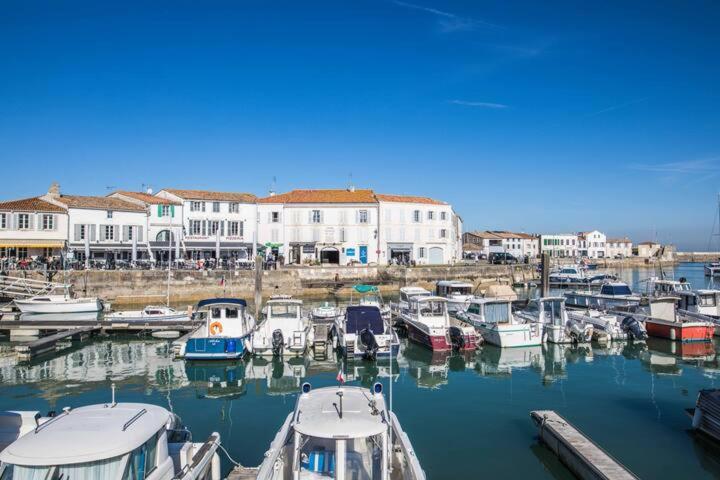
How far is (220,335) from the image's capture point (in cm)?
2391

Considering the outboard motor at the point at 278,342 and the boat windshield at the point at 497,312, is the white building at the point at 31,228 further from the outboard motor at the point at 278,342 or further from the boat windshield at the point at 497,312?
the boat windshield at the point at 497,312

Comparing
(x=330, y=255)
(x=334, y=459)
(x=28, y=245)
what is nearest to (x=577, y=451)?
(x=334, y=459)

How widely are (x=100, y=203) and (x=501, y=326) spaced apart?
40.4 metres

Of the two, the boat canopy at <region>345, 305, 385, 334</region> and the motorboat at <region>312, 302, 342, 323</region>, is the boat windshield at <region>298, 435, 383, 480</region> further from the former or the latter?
the motorboat at <region>312, 302, 342, 323</region>

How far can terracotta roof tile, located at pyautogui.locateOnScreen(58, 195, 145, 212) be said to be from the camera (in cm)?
4769

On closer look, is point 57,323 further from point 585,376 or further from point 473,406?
point 585,376

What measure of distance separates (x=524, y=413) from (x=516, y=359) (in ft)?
27.6

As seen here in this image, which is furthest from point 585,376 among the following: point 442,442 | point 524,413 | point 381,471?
point 381,471

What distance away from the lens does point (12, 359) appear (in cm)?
2398

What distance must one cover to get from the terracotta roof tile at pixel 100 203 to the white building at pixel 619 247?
107709 millimetres

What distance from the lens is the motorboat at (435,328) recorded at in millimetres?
25406

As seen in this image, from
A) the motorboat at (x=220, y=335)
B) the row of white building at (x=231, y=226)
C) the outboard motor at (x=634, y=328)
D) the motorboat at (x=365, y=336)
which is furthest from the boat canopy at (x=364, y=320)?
the row of white building at (x=231, y=226)

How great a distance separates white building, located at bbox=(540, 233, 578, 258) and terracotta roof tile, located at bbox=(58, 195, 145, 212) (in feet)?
299

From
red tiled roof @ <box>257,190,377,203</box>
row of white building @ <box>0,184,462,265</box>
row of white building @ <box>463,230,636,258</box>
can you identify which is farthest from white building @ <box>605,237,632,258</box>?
red tiled roof @ <box>257,190,377,203</box>
